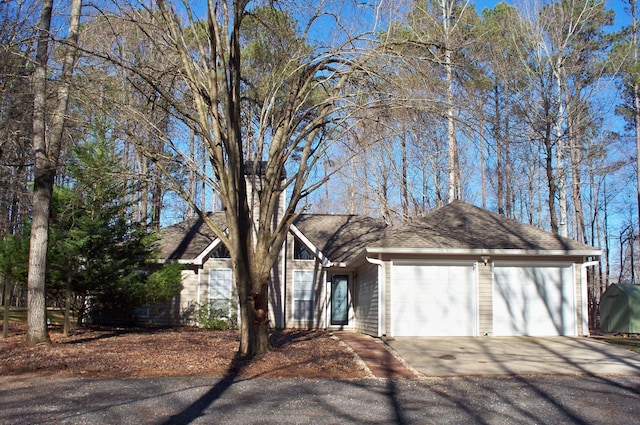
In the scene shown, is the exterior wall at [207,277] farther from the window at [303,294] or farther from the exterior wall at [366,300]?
the exterior wall at [366,300]

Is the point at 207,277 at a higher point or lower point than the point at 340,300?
higher

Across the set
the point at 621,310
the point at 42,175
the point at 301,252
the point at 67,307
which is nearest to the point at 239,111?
the point at 42,175

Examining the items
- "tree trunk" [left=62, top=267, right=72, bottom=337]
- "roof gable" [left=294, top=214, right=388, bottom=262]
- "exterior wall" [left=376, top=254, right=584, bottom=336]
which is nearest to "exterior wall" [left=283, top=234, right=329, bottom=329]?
"roof gable" [left=294, top=214, right=388, bottom=262]

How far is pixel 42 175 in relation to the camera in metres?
11.8

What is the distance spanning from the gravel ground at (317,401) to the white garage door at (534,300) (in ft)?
17.3

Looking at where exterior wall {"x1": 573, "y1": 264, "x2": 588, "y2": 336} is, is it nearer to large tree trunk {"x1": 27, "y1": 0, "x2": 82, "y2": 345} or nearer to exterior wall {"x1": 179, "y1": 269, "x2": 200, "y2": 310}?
exterior wall {"x1": 179, "y1": 269, "x2": 200, "y2": 310}

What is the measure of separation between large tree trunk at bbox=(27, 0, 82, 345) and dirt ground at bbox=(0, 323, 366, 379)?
26.0 inches

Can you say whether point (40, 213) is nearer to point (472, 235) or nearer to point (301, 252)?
point (301, 252)

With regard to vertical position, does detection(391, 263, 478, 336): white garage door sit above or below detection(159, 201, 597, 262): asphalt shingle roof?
below

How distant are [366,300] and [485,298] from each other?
3.36 meters

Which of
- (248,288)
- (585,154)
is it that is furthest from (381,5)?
(585,154)

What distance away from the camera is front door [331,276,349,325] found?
61.2 feet

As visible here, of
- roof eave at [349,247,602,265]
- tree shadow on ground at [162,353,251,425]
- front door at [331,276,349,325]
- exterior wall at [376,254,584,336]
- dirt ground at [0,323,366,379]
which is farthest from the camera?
front door at [331,276,349,325]

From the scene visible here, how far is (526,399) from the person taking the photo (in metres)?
7.96
